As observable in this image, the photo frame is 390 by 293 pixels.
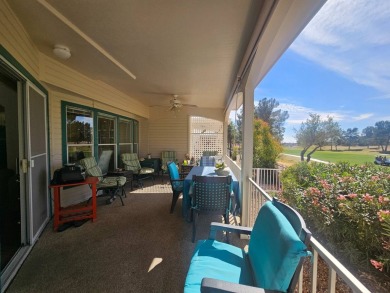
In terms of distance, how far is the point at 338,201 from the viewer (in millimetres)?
2365

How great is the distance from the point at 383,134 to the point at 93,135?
710cm

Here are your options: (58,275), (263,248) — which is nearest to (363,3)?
(263,248)

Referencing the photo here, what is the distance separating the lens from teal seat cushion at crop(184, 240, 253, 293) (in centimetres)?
129

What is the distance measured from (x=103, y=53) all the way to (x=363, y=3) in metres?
2.87

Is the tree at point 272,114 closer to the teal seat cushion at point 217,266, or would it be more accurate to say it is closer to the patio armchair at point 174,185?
the patio armchair at point 174,185

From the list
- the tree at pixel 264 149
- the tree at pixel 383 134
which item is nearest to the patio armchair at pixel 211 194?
the tree at pixel 383 134

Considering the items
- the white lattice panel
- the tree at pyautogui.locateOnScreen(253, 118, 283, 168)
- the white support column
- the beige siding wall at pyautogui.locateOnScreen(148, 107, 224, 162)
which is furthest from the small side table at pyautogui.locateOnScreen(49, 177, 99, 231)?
the tree at pyautogui.locateOnScreen(253, 118, 283, 168)

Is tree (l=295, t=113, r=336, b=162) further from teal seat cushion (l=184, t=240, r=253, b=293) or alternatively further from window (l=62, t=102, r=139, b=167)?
teal seat cushion (l=184, t=240, r=253, b=293)

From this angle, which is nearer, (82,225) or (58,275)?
(58,275)

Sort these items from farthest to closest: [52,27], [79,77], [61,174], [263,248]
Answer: [79,77]
[61,174]
[52,27]
[263,248]

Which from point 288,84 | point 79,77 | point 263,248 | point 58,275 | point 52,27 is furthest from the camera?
point 288,84

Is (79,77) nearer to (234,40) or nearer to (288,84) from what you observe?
(234,40)

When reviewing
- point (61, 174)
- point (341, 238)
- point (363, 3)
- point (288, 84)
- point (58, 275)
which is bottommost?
point (58, 275)

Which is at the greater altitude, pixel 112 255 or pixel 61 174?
pixel 61 174
